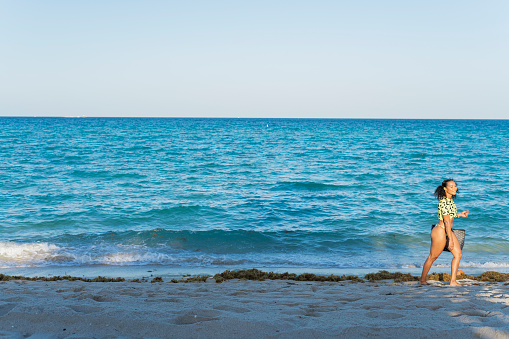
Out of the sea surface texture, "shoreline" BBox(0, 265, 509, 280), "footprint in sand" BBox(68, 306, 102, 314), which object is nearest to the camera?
"footprint in sand" BBox(68, 306, 102, 314)

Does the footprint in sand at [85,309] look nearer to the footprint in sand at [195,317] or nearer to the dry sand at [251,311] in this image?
the dry sand at [251,311]

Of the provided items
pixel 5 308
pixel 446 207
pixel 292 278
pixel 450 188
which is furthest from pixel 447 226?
pixel 5 308

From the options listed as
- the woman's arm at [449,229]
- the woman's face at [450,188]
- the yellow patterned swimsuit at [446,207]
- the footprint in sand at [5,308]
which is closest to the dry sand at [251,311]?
the footprint in sand at [5,308]

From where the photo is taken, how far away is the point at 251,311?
4.34 meters

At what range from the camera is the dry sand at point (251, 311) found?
359cm

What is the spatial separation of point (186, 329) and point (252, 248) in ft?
21.4

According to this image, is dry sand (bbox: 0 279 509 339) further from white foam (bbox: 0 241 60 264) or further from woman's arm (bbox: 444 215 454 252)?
white foam (bbox: 0 241 60 264)

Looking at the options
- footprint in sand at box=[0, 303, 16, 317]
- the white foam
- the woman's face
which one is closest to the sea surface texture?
the white foam

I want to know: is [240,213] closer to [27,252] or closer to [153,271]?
[153,271]

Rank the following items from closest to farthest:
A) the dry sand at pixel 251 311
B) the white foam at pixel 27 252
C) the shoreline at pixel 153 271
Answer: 1. the dry sand at pixel 251 311
2. the shoreline at pixel 153 271
3. the white foam at pixel 27 252

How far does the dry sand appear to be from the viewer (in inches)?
141

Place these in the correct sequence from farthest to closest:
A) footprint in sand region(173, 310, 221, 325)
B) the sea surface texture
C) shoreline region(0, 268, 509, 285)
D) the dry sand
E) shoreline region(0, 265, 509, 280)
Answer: the sea surface texture
shoreline region(0, 265, 509, 280)
shoreline region(0, 268, 509, 285)
footprint in sand region(173, 310, 221, 325)
the dry sand

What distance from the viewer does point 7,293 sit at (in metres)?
5.02

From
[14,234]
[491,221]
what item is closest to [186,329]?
[14,234]
